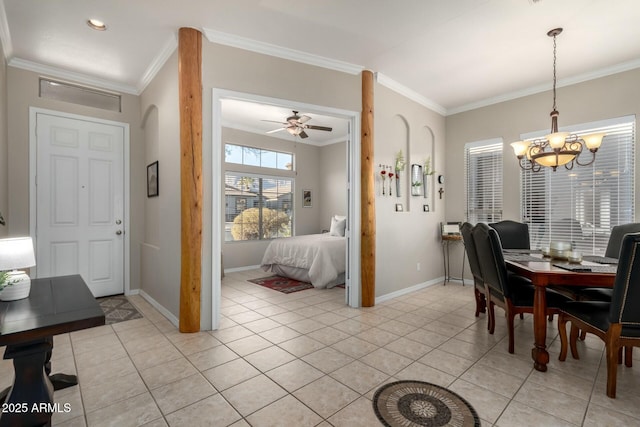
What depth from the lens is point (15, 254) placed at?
6.16 ft

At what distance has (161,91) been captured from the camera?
3.62 metres

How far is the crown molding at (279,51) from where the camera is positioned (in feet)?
10.2

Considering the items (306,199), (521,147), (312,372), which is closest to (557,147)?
(521,147)

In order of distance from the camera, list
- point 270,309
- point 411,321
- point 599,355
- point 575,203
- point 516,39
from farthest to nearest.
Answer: point 575,203
point 270,309
point 411,321
point 516,39
point 599,355

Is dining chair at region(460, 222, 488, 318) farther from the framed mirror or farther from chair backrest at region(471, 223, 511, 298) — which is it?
the framed mirror

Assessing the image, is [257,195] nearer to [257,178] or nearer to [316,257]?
[257,178]

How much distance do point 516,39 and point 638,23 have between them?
1.05 meters

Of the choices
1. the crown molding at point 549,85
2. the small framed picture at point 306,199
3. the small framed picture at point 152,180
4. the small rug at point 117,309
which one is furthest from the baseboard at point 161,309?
the crown molding at point 549,85

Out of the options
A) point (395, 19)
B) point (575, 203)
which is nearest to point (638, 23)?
point (575, 203)

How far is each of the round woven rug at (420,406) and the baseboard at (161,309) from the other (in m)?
2.25

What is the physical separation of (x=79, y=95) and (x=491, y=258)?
17.4ft

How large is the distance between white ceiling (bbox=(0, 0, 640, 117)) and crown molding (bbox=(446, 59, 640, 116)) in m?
0.02

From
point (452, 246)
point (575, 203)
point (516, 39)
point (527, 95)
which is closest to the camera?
point (516, 39)

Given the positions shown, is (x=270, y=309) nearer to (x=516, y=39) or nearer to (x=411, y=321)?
(x=411, y=321)
